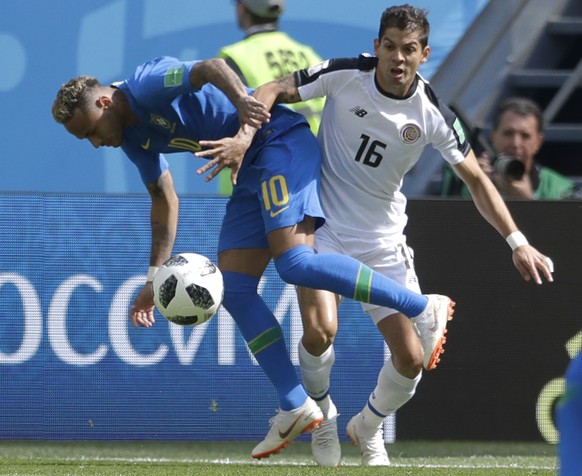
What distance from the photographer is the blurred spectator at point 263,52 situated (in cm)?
741

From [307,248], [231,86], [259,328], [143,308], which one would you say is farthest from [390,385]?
[231,86]

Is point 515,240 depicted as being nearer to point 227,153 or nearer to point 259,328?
point 259,328

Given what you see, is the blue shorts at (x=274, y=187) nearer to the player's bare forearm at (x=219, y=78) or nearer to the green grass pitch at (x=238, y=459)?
the player's bare forearm at (x=219, y=78)

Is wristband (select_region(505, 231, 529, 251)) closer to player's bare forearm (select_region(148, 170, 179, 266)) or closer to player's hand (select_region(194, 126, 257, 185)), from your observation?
player's hand (select_region(194, 126, 257, 185))

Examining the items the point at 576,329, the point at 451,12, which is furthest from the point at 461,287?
the point at 451,12

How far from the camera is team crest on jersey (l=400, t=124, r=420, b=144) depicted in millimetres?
6246

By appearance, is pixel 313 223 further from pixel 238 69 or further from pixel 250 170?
pixel 238 69

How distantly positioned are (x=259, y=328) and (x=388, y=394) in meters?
0.72

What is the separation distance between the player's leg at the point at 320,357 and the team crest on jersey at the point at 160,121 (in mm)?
981

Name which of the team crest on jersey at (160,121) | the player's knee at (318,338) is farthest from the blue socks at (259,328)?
the team crest on jersey at (160,121)

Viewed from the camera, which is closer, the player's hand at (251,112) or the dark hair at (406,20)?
the player's hand at (251,112)

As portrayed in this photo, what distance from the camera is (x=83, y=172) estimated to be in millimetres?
9391

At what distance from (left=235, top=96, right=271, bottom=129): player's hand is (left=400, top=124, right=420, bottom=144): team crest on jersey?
83cm

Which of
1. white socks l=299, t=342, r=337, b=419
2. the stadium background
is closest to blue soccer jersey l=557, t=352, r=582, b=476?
white socks l=299, t=342, r=337, b=419
